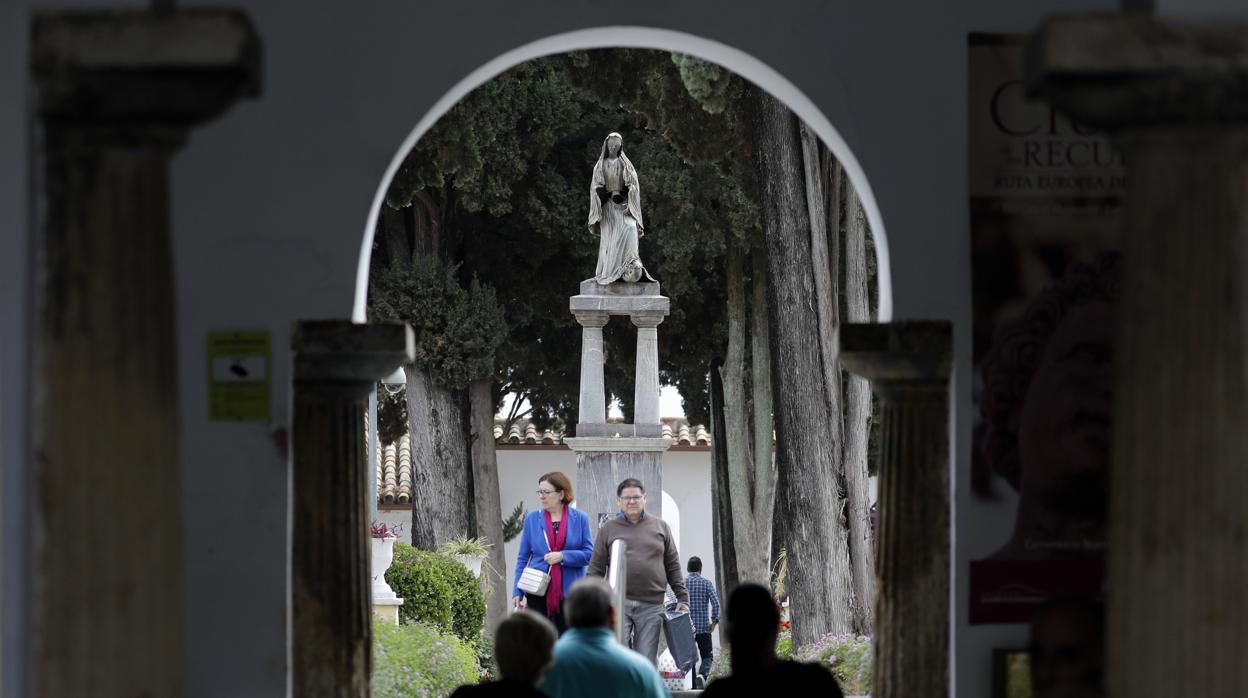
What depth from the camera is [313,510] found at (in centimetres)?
524

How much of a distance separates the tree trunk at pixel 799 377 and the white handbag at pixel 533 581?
4.51 meters

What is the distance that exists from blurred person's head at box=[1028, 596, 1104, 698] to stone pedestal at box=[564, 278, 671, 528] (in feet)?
32.1

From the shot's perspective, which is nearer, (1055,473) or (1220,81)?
(1220,81)

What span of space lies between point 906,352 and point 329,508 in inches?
82.6

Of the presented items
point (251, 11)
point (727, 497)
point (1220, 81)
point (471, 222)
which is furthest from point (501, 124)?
point (1220, 81)

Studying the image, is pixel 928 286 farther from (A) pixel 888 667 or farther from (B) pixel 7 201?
(B) pixel 7 201

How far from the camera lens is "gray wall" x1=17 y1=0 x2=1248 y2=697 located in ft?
17.5

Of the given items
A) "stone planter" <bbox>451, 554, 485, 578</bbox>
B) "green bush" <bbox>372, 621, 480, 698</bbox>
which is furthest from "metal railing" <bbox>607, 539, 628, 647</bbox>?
"stone planter" <bbox>451, 554, 485, 578</bbox>

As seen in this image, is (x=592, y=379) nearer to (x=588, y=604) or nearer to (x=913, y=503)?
(x=913, y=503)

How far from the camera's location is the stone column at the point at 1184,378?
10.3 feet

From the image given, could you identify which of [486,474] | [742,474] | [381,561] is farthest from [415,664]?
[486,474]

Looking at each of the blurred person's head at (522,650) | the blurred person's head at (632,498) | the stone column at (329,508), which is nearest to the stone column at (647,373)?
the blurred person's head at (632,498)

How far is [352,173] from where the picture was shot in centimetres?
540

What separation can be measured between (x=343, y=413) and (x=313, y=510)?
35cm
